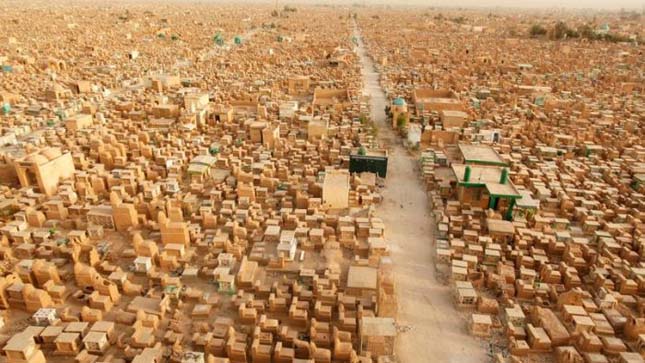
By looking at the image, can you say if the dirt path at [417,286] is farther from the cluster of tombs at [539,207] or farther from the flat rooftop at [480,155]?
the flat rooftop at [480,155]

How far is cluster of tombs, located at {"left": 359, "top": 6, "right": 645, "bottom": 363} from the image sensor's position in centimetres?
1312

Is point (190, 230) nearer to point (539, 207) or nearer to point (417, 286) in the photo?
point (417, 286)

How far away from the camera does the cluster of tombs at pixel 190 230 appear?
12555 mm

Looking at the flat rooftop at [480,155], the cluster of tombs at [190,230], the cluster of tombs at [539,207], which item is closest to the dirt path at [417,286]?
the cluster of tombs at [539,207]

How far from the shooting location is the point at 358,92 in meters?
39.8

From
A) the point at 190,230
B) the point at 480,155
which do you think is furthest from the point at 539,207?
the point at 190,230

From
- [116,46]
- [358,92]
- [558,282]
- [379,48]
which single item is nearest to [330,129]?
[358,92]

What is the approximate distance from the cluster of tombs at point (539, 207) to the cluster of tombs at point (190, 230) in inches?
140

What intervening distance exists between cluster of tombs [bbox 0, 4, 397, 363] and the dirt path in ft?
2.59

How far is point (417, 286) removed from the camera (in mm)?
15273

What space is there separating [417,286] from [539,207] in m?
8.97

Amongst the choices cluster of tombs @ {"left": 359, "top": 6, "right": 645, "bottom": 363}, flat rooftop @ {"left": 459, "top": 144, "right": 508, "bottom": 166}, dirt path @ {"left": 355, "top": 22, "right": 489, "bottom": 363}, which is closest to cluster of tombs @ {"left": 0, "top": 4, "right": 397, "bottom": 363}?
dirt path @ {"left": 355, "top": 22, "right": 489, "bottom": 363}

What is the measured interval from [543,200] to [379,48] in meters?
54.6

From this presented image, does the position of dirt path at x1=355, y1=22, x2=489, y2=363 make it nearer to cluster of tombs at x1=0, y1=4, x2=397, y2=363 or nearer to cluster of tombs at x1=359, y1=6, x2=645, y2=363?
cluster of tombs at x1=359, y1=6, x2=645, y2=363
